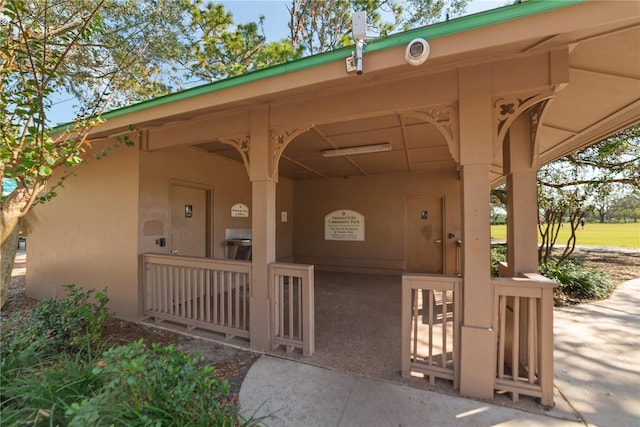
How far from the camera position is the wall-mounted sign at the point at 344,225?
6875mm

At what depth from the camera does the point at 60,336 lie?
8.80 feet

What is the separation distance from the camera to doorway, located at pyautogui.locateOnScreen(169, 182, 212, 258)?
429 cm

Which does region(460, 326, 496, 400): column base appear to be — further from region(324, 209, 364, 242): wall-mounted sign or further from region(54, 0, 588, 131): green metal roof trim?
region(324, 209, 364, 242): wall-mounted sign

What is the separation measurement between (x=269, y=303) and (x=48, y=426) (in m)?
1.69

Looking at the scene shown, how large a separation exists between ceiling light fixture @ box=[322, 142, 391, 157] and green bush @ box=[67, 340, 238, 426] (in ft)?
11.7

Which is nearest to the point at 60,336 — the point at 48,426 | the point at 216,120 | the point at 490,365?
the point at 48,426

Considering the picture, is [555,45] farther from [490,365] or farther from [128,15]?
[128,15]

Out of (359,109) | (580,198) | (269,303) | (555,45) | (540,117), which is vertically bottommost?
(269,303)

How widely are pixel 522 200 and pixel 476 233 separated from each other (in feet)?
2.09

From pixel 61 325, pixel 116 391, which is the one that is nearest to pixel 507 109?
pixel 116 391

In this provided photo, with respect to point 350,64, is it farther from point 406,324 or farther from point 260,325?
point 260,325

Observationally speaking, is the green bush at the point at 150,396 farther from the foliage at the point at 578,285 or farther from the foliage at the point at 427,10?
the foliage at the point at 427,10

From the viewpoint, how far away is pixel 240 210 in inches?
217

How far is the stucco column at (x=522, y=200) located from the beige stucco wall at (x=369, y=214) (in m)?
3.97
